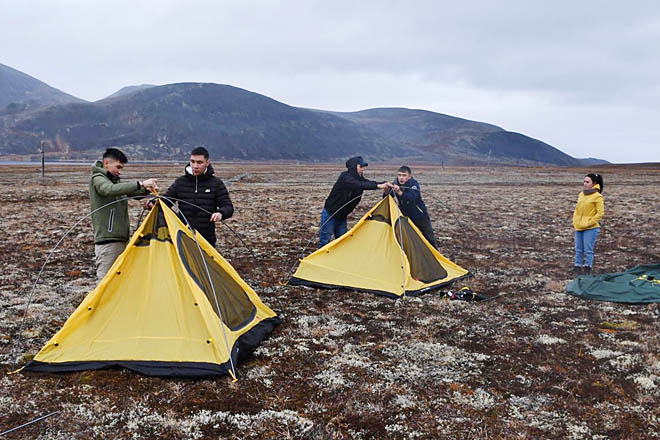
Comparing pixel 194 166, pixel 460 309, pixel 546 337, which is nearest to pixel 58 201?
pixel 194 166

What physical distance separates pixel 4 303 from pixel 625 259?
1387 centimetres

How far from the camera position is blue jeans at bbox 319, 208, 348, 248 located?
1032 centimetres

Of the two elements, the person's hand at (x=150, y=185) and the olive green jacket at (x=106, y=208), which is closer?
the person's hand at (x=150, y=185)

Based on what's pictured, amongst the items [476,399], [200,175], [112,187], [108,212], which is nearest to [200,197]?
[200,175]

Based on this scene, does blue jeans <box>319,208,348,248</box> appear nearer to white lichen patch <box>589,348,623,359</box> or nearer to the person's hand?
the person's hand

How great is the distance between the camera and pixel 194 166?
7102 millimetres

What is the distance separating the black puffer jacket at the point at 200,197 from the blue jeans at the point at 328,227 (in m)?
3.29

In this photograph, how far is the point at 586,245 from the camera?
10.4 metres

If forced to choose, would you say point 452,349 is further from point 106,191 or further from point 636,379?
point 106,191

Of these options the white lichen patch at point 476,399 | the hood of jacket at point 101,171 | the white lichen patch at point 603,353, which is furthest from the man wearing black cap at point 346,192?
the white lichen patch at point 476,399

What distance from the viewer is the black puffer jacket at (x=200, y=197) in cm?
726

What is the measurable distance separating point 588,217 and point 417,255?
12.7ft

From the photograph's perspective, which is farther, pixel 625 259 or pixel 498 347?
pixel 625 259

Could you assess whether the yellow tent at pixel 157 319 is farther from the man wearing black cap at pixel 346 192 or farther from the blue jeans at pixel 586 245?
the blue jeans at pixel 586 245
